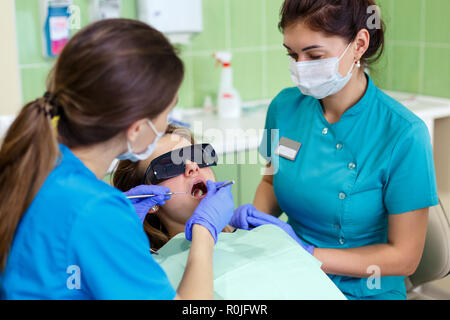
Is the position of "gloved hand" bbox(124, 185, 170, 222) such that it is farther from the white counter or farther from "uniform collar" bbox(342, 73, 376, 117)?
the white counter

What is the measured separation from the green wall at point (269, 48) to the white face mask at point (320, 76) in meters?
1.29

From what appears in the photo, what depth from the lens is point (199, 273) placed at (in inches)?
43.9

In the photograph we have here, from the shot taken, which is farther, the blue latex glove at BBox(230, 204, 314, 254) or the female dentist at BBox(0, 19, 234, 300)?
the blue latex glove at BBox(230, 204, 314, 254)

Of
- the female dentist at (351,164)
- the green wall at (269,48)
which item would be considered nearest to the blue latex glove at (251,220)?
the female dentist at (351,164)

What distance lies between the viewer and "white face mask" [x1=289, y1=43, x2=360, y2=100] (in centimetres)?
154

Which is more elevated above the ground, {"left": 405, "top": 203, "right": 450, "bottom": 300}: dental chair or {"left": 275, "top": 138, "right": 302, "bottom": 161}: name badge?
{"left": 275, "top": 138, "right": 302, "bottom": 161}: name badge

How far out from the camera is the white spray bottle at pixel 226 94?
2883mm

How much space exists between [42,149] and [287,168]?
34.9 inches

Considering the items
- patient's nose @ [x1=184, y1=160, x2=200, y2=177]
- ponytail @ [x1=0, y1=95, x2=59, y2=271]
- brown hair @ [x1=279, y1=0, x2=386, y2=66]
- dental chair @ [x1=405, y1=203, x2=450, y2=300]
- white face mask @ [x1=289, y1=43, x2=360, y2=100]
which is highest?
brown hair @ [x1=279, y1=0, x2=386, y2=66]

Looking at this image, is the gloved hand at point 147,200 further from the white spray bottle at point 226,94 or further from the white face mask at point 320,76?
the white spray bottle at point 226,94

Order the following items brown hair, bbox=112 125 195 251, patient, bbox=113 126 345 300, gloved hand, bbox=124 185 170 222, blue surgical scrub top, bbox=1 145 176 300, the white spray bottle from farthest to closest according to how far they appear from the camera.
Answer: the white spray bottle < brown hair, bbox=112 125 195 251 < gloved hand, bbox=124 185 170 222 < patient, bbox=113 126 345 300 < blue surgical scrub top, bbox=1 145 176 300

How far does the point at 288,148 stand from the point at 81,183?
87 centimetres

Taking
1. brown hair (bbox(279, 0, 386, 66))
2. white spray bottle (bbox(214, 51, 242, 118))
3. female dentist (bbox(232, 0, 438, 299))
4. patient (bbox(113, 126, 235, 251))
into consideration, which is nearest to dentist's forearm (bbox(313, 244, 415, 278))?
female dentist (bbox(232, 0, 438, 299))
